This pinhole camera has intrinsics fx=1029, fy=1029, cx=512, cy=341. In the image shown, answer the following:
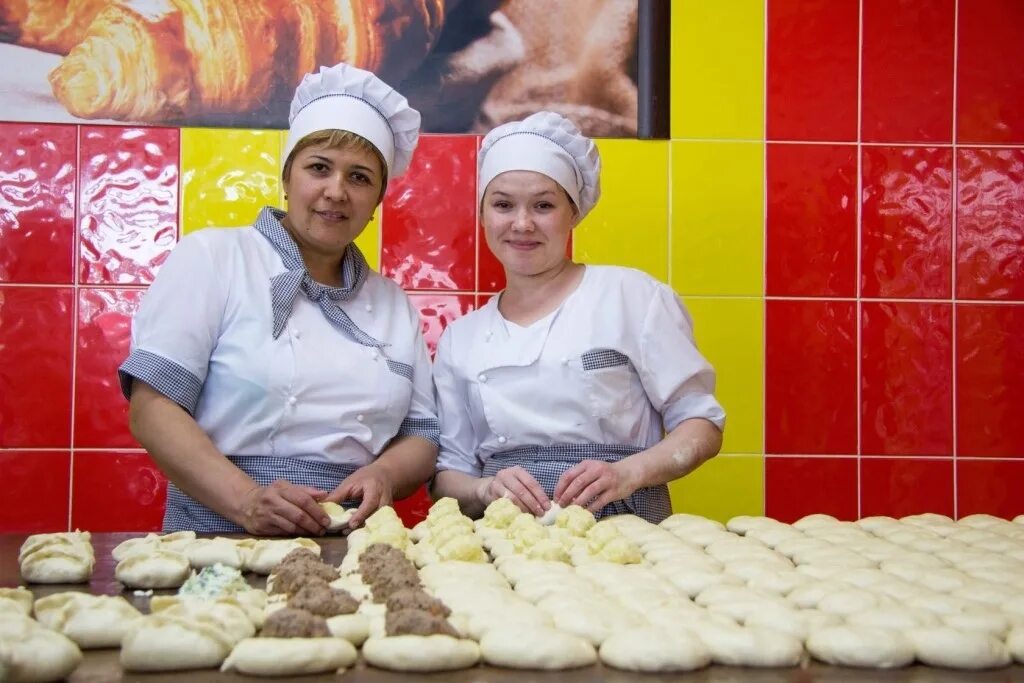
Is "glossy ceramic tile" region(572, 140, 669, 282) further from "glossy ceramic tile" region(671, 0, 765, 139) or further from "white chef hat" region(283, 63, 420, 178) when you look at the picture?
"white chef hat" region(283, 63, 420, 178)

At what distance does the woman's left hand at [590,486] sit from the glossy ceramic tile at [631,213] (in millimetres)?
1066

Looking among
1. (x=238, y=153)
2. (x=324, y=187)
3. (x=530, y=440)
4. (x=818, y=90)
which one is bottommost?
(x=530, y=440)

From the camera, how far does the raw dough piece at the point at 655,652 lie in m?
1.04

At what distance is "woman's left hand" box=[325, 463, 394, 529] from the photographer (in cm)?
187

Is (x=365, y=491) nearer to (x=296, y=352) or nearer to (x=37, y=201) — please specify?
(x=296, y=352)

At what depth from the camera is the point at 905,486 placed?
2924 mm

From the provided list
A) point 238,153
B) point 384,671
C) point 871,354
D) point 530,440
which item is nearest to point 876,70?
point 871,354

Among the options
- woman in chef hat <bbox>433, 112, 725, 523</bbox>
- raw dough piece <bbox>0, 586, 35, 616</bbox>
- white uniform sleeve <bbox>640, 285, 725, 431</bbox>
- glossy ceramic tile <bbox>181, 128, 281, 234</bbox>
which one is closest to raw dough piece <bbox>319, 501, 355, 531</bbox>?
woman in chef hat <bbox>433, 112, 725, 523</bbox>

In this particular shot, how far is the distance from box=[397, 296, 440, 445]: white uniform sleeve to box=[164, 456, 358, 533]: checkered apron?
23 cm

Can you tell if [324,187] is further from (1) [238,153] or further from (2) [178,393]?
(1) [238,153]

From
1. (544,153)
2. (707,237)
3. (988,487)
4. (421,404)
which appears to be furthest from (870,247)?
(421,404)

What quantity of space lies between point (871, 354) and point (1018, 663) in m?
1.92

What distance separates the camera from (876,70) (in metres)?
2.94

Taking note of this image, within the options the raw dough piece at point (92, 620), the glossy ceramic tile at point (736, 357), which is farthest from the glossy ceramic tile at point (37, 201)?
the raw dough piece at point (92, 620)
